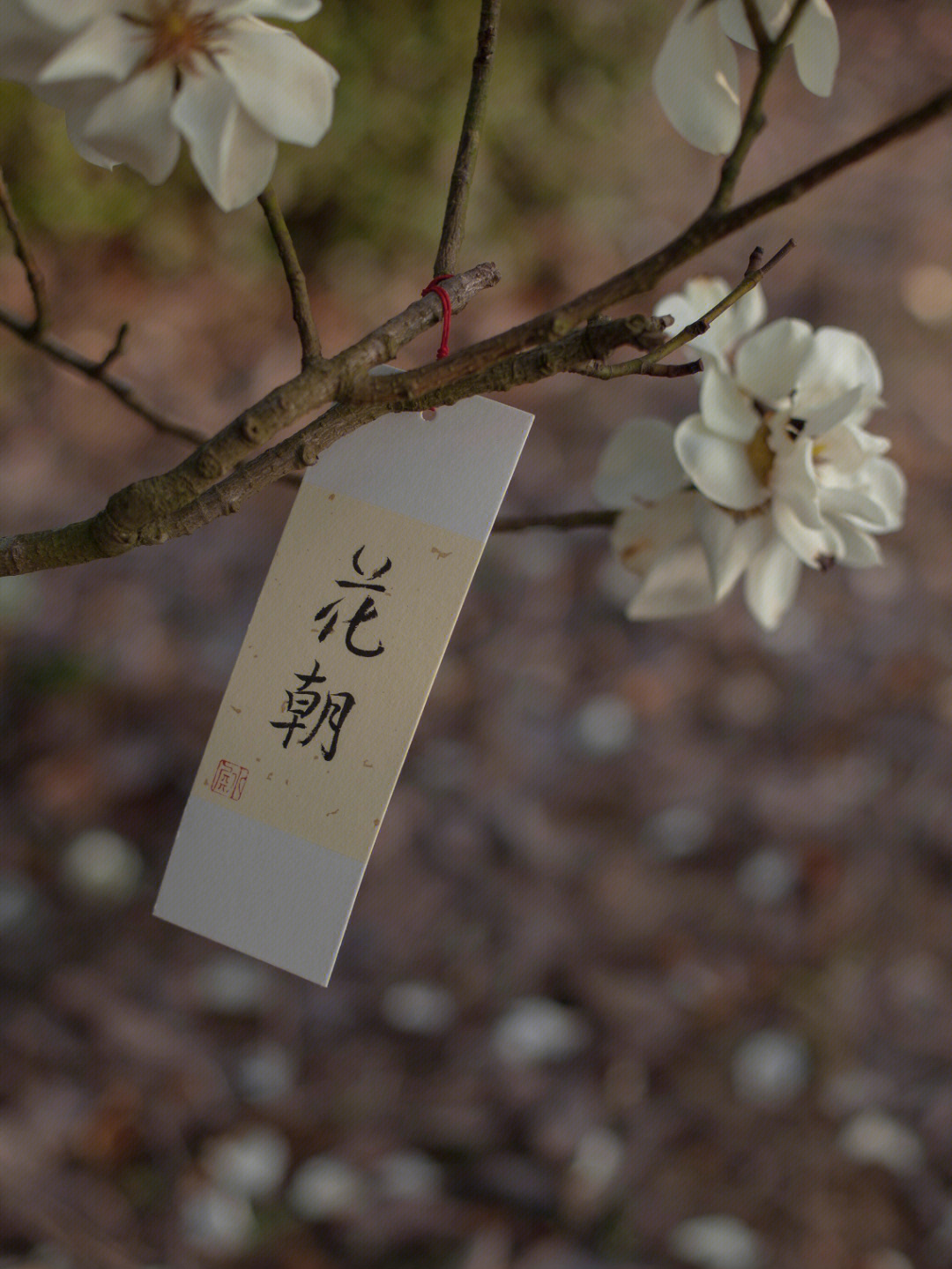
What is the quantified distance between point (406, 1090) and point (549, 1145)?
14 cm

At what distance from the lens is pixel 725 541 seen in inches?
20.3

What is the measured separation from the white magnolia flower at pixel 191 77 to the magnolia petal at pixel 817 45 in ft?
0.57

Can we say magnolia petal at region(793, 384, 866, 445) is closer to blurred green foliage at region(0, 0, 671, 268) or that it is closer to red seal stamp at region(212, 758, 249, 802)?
red seal stamp at region(212, 758, 249, 802)

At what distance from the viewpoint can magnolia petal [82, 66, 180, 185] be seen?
0.35 metres

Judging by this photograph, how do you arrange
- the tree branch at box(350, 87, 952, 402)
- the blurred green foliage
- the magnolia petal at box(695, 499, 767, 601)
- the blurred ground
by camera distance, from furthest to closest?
the blurred green foliage, the blurred ground, the magnolia petal at box(695, 499, 767, 601), the tree branch at box(350, 87, 952, 402)

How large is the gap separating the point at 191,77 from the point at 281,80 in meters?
0.03

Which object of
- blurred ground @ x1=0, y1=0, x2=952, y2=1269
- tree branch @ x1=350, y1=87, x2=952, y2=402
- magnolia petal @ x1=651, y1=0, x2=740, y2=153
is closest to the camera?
tree branch @ x1=350, y1=87, x2=952, y2=402

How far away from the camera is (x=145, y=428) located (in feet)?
5.38

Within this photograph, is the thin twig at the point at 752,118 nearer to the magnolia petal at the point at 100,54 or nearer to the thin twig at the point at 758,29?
the thin twig at the point at 758,29

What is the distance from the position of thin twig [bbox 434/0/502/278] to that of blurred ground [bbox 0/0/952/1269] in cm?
74

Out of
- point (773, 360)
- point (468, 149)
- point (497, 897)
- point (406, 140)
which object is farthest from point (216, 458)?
point (406, 140)

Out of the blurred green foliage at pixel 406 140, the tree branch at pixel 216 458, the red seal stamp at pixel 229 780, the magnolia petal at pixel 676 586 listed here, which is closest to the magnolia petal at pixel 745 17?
the tree branch at pixel 216 458

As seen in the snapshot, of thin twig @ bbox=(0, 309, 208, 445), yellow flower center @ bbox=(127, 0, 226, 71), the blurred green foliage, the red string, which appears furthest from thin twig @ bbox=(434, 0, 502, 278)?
the blurred green foliage

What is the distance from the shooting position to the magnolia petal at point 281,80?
13.6 inches
